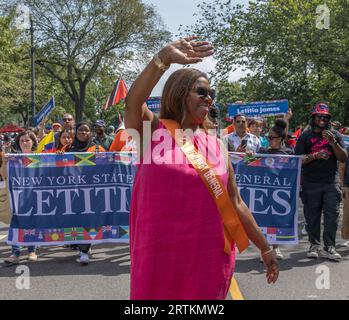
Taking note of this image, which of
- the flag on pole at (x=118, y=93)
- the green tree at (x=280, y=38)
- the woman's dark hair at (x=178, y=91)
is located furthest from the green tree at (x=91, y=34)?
the woman's dark hair at (x=178, y=91)

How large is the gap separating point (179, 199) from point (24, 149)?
548 centimetres

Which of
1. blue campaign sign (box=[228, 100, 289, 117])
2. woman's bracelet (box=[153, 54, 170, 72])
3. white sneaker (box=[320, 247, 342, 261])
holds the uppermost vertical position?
blue campaign sign (box=[228, 100, 289, 117])

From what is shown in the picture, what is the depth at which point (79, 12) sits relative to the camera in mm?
37281

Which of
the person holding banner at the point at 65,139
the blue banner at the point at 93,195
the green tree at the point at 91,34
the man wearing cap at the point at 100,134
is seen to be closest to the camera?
the blue banner at the point at 93,195

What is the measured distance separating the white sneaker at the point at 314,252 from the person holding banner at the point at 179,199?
14.8 ft

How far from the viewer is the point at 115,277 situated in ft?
19.8

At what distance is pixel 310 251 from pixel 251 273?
1170 millimetres

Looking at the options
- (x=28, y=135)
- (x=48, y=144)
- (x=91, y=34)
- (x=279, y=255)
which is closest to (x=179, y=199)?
(x=279, y=255)

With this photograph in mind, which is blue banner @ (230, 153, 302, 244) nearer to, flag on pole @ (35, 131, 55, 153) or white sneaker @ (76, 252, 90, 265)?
white sneaker @ (76, 252, 90, 265)

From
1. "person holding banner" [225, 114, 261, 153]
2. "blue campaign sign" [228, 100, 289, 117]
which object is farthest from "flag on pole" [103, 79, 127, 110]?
"person holding banner" [225, 114, 261, 153]

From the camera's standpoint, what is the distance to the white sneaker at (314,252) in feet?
22.6

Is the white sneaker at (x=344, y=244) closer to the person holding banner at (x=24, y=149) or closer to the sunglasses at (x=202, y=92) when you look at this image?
the person holding banner at (x=24, y=149)

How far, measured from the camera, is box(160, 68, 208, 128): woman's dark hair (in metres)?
2.58

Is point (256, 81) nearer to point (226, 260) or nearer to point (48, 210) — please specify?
point (48, 210)
